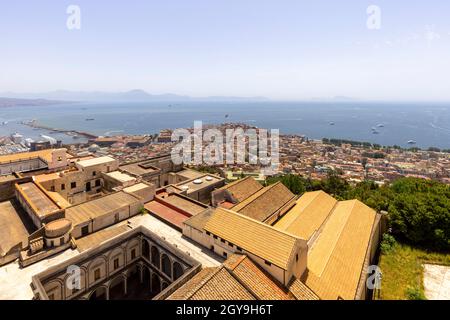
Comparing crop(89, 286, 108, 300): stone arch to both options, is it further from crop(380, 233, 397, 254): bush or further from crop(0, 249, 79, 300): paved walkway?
crop(380, 233, 397, 254): bush

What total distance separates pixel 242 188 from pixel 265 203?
581 cm

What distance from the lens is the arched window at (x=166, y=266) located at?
24.7 meters

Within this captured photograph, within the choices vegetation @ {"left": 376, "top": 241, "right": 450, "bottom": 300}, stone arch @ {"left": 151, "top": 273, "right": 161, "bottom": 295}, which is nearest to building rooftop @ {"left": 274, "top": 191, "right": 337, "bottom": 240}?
vegetation @ {"left": 376, "top": 241, "right": 450, "bottom": 300}

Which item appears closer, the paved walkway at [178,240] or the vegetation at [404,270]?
the vegetation at [404,270]

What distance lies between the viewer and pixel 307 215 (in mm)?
30375

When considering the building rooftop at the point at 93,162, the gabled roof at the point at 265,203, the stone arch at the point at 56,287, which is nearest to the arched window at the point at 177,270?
the gabled roof at the point at 265,203

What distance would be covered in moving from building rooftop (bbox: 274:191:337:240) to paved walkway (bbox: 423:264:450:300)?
1011 cm

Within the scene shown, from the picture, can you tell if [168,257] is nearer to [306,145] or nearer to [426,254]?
[426,254]

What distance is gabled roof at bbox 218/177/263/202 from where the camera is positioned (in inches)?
1378

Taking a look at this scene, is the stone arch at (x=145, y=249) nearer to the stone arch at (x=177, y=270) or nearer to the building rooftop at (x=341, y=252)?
the stone arch at (x=177, y=270)

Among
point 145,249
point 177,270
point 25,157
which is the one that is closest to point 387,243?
point 177,270

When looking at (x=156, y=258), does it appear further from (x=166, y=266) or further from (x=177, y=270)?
(x=177, y=270)

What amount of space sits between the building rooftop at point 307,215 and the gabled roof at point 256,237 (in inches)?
286

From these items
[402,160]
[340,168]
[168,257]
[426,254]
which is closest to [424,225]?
[426,254]
